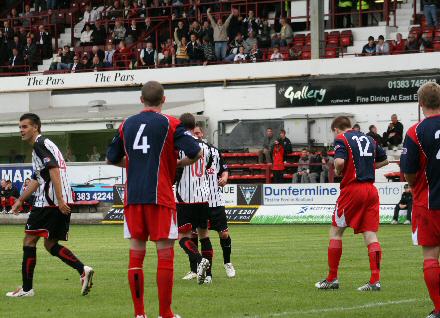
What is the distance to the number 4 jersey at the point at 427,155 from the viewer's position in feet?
32.8

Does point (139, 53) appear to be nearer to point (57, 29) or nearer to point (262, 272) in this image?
point (57, 29)

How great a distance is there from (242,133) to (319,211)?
26.9 ft

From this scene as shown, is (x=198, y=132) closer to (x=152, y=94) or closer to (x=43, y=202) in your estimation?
(x=43, y=202)

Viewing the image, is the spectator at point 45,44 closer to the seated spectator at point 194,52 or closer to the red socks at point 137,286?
the seated spectator at point 194,52

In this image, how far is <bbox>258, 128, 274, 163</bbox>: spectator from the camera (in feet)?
122

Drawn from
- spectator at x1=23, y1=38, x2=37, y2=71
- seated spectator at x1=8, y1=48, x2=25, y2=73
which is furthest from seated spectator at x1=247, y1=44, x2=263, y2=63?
seated spectator at x1=8, y1=48, x2=25, y2=73

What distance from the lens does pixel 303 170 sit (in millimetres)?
35719

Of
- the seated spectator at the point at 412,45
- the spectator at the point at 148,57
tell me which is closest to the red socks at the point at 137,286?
the seated spectator at the point at 412,45

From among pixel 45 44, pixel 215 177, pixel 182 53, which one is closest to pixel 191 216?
pixel 215 177

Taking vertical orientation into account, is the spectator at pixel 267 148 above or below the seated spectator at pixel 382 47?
below

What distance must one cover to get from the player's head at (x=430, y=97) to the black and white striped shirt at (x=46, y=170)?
15.0 ft

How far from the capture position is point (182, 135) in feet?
32.9

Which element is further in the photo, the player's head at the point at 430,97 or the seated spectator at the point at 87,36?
the seated spectator at the point at 87,36

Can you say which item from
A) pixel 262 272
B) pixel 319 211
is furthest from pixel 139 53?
pixel 262 272
